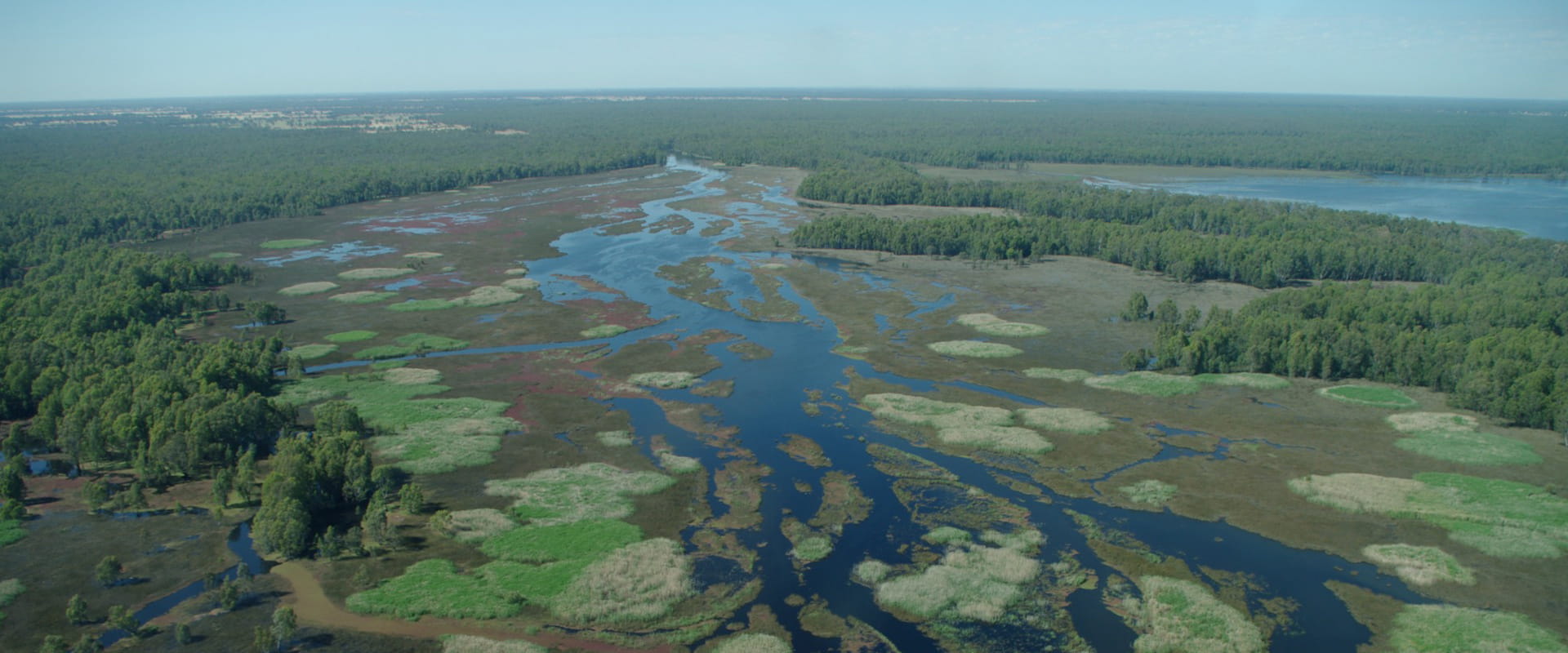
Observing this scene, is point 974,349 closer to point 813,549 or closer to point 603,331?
point 603,331

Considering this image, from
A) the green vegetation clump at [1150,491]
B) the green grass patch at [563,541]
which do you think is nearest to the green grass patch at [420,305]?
the green grass patch at [563,541]

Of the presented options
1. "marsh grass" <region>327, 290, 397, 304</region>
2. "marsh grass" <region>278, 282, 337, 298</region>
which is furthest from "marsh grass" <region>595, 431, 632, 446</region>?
"marsh grass" <region>278, 282, 337, 298</region>

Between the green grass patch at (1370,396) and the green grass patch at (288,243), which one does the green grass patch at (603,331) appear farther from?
the green grass patch at (288,243)

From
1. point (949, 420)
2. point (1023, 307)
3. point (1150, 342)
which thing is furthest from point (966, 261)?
point (949, 420)

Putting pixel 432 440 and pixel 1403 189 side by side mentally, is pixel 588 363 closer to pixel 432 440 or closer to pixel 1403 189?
pixel 432 440

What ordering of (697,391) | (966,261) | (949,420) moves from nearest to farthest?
1. (949,420)
2. (697,391)
3. (966,261)
